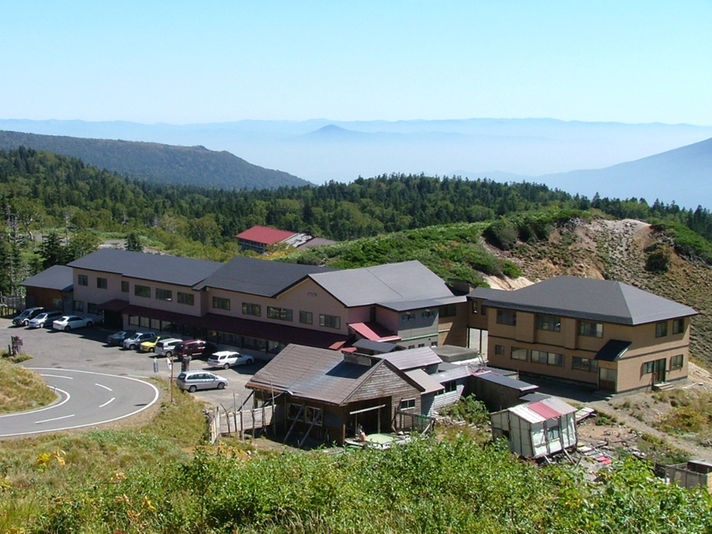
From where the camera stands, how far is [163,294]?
146ft

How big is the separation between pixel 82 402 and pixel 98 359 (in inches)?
372

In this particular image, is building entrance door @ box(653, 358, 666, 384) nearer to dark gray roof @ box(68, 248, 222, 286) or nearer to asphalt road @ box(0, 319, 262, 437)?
asphalt road @ box(0, 319, 262, 437)

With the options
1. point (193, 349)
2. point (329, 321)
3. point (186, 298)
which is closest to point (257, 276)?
point (186, 298)

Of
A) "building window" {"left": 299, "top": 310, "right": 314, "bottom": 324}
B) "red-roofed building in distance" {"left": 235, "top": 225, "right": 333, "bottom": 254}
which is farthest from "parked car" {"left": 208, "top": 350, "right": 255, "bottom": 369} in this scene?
"red-roofed building in distance" {"left": 235, "top": 225, "right": 333, "bottom": 254}

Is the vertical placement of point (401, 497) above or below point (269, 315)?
above

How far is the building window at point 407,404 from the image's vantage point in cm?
2819

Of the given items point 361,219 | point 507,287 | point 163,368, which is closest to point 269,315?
point 163,368

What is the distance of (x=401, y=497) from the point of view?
13680 millimetres

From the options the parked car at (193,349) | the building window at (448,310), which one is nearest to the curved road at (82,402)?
the parked car at (193,349)

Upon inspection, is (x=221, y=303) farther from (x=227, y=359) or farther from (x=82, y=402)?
(x=82, y=402)

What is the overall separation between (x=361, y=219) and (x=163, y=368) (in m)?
83.5

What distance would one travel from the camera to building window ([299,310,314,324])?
3866 centimetres

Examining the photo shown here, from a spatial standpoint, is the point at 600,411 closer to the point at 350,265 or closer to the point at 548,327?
the point at 548,327

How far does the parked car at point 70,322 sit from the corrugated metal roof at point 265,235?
6014cm
